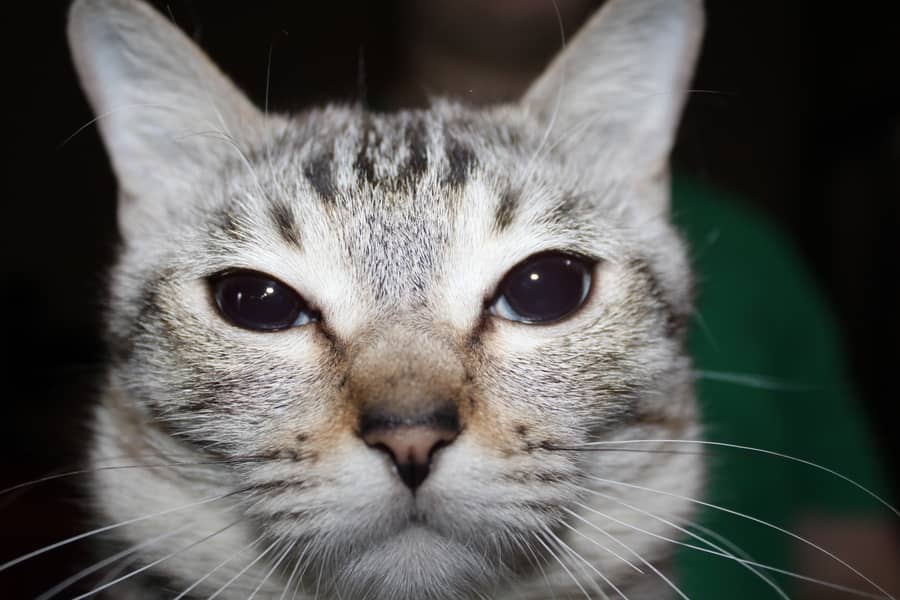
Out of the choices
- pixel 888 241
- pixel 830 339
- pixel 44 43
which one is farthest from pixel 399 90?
pixel 830 339

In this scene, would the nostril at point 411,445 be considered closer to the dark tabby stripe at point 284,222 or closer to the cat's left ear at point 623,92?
the dark tabby stripe at point 284,222

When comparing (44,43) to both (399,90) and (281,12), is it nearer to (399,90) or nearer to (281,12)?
(281,12)

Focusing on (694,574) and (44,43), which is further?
(694,574)

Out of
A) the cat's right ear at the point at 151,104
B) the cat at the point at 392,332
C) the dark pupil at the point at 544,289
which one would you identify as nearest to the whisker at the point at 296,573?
the cat at the point at 392,332

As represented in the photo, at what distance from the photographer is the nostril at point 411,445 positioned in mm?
469

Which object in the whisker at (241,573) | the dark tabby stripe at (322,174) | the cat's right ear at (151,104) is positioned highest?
the cat's right ear at (151,104)

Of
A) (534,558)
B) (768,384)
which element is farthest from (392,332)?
(768,384)

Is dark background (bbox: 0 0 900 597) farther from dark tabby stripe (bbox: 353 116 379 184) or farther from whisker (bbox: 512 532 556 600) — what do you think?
whisker (bbox: 512 532 556 600)

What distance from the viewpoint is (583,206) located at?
0.70 m

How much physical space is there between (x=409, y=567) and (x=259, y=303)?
10.1 inches

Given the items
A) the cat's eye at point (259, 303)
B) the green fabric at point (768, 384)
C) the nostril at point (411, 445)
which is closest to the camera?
the nostril at point (411, 445)

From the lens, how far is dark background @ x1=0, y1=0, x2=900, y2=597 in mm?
537

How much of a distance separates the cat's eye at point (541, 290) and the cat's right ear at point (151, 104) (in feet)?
1.03

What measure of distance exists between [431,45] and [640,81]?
23cm
